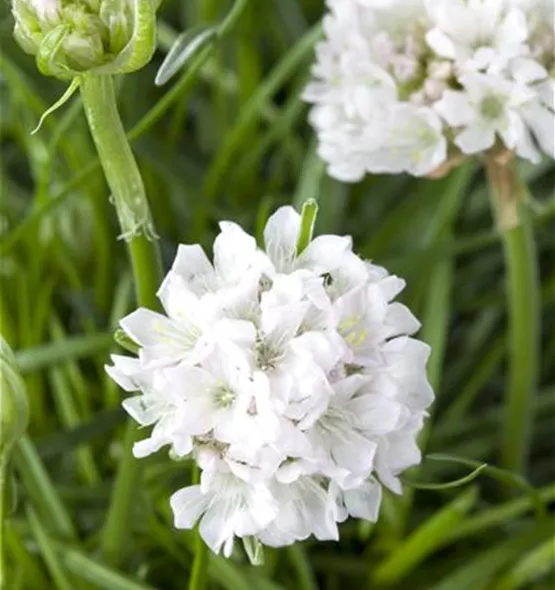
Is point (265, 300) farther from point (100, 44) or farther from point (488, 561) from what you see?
point (488, 561)

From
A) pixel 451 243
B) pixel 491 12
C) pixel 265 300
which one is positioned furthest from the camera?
pixel 451 243


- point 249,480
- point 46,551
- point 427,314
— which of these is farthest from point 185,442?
point 427,314

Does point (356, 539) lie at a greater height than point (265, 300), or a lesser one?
lesser

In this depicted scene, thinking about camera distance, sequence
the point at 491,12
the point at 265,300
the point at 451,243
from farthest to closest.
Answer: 1. the point at 451,243
2. the point at 491,12
3. the point at 265,300

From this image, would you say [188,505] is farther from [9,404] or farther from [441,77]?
[441,77]

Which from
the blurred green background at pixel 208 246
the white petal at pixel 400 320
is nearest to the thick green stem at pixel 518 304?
the blurred green background at pixel 208 246

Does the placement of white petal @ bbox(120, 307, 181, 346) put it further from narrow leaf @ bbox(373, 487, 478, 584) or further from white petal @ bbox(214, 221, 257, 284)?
narrow leaf @ bbox(373, 487, 478, 584)

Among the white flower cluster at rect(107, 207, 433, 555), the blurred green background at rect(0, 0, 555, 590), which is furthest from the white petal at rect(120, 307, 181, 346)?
the blurred green background at rect(0, 0, 555, 590)
